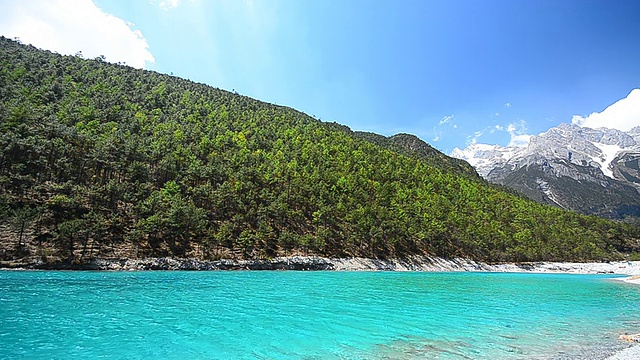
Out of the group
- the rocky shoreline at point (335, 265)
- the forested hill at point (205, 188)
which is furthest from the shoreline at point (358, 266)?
the forested hill at point (205, 188)

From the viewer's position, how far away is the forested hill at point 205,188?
46.7m

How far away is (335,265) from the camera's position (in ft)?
188

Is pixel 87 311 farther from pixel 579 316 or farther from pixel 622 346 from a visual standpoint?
pixel 579 316

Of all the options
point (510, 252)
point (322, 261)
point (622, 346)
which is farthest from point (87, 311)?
point (510, 252)

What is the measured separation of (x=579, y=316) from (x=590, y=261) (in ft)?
322

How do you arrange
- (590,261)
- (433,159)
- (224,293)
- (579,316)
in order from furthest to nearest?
(433,159)
(590,261)
(224,293)
(579,316)

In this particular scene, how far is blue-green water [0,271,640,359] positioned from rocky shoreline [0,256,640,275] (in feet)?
49.0

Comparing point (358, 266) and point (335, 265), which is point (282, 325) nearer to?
point (335, 265)

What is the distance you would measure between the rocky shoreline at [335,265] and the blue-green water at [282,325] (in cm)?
1493

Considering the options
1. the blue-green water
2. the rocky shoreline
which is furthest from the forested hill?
the blue-green water

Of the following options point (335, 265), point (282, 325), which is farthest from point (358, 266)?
point (282, 325)

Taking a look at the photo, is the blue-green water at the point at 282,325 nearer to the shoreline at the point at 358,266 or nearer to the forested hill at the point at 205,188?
the shoreline at the point at 358,266

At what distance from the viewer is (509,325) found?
56.7ft

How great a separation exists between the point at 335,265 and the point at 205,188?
86.9ft
